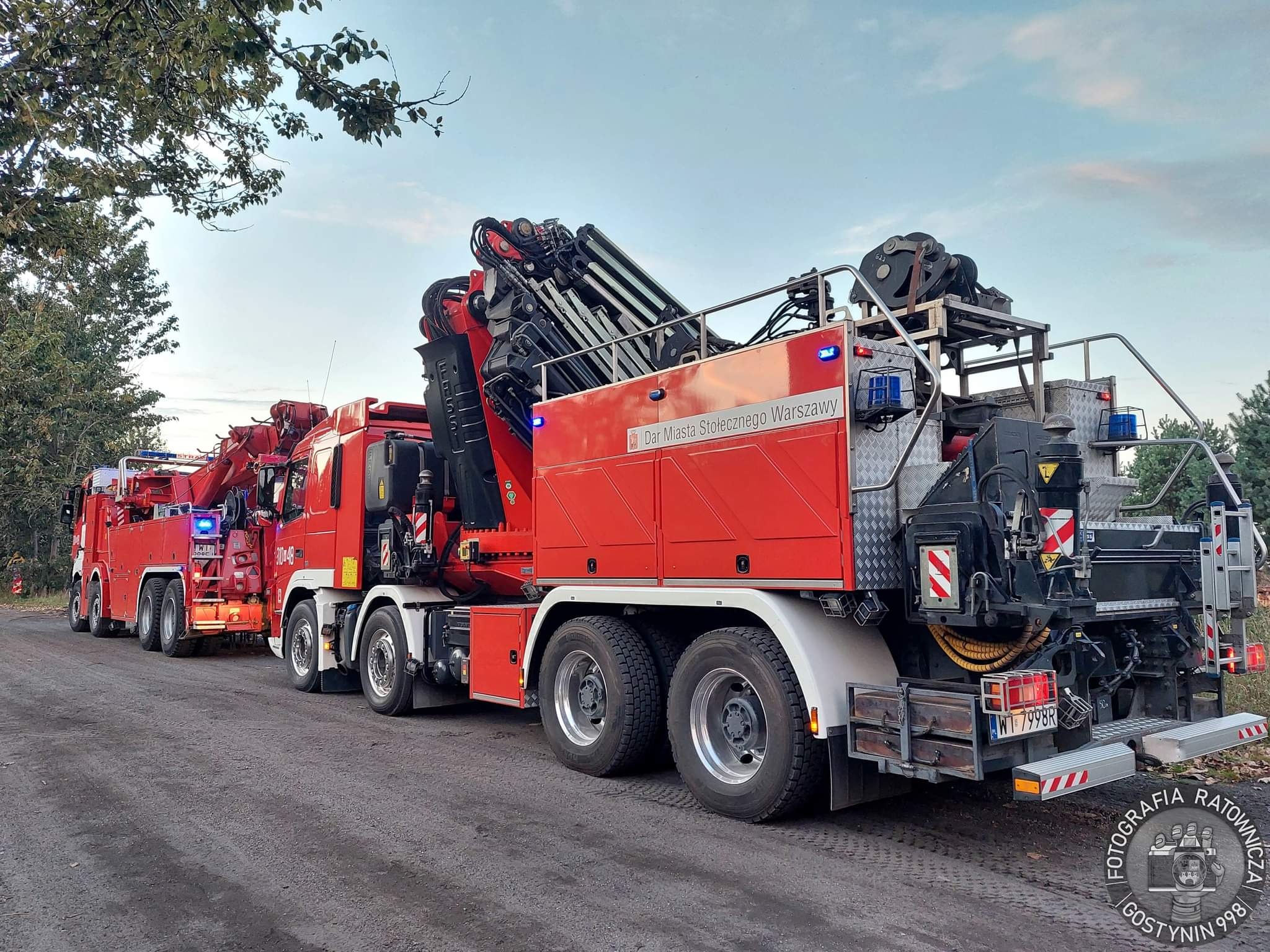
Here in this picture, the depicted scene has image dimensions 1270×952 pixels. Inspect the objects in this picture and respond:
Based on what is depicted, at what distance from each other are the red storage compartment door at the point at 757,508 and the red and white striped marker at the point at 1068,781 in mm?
1408

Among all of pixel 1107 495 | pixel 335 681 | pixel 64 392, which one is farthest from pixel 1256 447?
pixel 64 392

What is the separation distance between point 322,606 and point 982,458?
8055mm

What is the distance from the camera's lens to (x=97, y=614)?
19.6 m

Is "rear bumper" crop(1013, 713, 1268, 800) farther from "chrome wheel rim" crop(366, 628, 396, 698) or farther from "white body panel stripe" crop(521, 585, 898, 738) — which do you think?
"chrome wheel rim" crop(366, 628, 396, 698)

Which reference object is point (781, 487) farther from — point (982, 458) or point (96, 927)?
point (96, 927)

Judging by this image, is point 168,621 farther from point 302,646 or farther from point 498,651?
point 498,651

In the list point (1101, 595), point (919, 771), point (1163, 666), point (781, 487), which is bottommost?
point (919, 771)

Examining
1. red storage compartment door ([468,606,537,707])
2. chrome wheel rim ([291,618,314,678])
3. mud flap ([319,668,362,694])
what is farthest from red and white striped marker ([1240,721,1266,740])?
chrome wheel rim ([291,618,314,678])

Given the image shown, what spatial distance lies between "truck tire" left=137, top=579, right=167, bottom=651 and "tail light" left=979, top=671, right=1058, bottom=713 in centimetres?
1537

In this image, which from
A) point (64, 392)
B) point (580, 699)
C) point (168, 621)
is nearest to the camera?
point (580, 699)

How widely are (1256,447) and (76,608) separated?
2566 cm

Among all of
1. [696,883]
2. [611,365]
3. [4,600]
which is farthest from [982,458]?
[4,600]

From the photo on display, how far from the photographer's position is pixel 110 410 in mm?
31594

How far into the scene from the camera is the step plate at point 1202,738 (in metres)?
5.06
